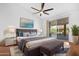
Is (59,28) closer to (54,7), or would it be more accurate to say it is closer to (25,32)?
(54,7)

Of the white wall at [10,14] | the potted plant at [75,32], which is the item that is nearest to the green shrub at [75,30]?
the potted plant at [75,32]

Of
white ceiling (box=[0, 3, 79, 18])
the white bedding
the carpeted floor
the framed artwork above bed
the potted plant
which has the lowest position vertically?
the carpeted floor

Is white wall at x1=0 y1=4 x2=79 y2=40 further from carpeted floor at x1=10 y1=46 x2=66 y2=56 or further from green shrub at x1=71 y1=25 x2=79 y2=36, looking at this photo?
carpeted floor at x1=10 y1=46 x2=66 y2=56

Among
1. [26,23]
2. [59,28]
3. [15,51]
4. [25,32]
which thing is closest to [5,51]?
[15,51]

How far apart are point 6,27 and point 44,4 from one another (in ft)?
2.14

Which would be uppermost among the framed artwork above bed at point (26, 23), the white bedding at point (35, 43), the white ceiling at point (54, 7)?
the white ceiling at point (54, 7)

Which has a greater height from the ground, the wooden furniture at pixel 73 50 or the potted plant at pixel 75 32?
the potted plant at pixel 75 32

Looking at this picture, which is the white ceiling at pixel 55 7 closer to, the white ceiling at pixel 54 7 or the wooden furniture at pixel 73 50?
the white ceiling at pixel 54 7

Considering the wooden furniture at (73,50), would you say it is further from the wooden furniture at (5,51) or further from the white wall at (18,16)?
the wooden furniture at (5,51)

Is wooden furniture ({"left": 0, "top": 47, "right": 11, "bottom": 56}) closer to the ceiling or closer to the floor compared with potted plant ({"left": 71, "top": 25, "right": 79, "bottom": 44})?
closer to the floor

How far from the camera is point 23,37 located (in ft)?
5.05

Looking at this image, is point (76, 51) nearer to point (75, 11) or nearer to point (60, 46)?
point (60, 46)

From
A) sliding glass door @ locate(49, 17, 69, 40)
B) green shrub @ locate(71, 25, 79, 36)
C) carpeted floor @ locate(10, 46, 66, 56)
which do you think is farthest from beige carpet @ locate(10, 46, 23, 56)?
green shrub @ locate(71, 25, 79, 36)

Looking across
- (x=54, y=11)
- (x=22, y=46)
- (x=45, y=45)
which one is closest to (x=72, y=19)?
(x=54, y=11)
